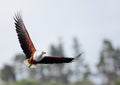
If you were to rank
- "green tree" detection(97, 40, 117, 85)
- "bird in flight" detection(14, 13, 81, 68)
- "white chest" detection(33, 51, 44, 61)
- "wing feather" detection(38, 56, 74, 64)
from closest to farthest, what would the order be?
1. "white chest" detection(33, 51, 44, 61)
2. "bird in flight" detection(14, 13, 81, 68)
3. "wing feather" detection(38, 56, 74, 64)
4. "green tree" detection(97, 40, 117, 85)

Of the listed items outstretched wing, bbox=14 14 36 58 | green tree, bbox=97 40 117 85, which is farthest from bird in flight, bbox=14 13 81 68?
green tree, bbox=97 40 117 85

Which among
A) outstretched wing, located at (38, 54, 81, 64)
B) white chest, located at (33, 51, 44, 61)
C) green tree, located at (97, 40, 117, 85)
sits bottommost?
green tree, located at (97, 40, 117, 85)

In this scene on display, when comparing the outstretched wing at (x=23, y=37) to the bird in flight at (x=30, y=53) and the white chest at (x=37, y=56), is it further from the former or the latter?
the white chest at (x=37, y=56)

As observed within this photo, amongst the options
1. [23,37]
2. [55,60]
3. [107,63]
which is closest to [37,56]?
[55,60]

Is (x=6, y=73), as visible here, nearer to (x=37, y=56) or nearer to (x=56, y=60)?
(x=56, y=60)

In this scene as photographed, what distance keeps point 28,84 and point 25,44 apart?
96.6 metres

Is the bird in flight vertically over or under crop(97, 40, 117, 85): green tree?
over

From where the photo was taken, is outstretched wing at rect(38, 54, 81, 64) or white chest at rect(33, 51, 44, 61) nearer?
white chest at rect(33, 51, 44, 61)

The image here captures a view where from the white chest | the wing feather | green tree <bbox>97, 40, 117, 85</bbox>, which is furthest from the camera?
green tree <bbox>97, 40, 117, 85</bbox>

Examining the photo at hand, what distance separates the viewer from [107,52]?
386 feet

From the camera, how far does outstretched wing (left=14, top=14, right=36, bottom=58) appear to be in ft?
29.7

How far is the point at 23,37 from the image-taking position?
→ 9375 mm

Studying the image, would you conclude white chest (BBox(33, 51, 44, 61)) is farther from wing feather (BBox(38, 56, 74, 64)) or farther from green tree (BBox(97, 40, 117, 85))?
green tree (BBox(97, 40, 117, 85))

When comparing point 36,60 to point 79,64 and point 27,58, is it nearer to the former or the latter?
point 27,58
